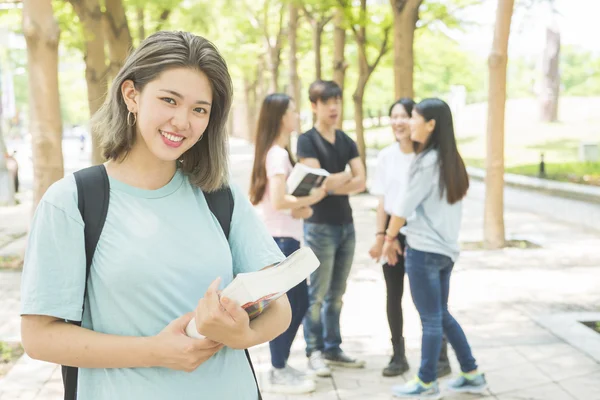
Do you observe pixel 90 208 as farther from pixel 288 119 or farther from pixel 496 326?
pixel 496 326

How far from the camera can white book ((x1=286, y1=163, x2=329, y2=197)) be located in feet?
17.3

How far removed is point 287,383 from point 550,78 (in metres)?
45.1

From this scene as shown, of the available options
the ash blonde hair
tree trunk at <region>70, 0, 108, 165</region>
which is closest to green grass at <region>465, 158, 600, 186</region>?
tree trunk at <region>70, 0, 108, 165</region>

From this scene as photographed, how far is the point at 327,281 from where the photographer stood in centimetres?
571

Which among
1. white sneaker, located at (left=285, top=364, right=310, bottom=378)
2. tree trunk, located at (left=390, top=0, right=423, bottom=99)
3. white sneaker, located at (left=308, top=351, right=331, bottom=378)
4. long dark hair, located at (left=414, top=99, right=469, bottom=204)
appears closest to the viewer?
long dark hair, located at (left=414, top=99, right=469, bottom=204)

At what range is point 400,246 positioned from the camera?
545cm

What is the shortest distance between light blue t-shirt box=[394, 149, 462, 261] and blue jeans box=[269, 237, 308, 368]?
2.73 feet

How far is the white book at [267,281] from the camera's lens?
5.48 feet

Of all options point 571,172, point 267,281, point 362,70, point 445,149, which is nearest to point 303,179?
point 445,149

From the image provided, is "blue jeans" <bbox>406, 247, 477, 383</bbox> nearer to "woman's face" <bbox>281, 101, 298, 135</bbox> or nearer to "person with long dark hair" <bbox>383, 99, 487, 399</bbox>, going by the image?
"person with long dark hair" <bbox>383, 99, 487, 399</bbox>

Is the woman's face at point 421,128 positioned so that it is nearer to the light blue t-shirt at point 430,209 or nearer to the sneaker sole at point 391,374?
the light blue t-shirt at point 430,209

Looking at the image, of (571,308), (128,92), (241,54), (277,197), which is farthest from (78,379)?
(241,54)

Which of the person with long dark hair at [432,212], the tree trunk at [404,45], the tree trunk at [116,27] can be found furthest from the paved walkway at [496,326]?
the tree trunk at [116,27]

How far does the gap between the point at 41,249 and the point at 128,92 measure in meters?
0.46
